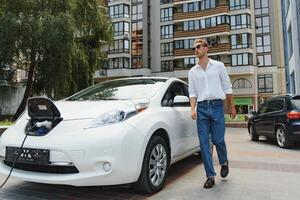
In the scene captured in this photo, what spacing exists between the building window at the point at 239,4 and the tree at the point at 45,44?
3133 cm

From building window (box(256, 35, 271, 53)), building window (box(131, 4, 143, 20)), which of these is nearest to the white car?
building window (box(256, 35, 271, 53))

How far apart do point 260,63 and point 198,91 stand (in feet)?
152

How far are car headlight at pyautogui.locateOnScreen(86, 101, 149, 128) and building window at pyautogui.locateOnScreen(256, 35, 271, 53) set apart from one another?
4762 centimetres

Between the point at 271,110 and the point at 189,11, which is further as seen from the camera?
the point at 189,11

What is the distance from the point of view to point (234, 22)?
154ft

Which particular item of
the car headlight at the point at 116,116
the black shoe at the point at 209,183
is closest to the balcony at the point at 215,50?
the black shoe at the point at 209,183

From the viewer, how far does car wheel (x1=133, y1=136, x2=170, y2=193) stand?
4.17 metres

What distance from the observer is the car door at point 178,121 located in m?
5.02

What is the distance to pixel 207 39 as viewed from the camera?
48.3 meters

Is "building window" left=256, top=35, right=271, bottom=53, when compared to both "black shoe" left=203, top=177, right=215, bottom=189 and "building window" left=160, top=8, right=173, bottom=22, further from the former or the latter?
"black shoe" left=203, top=177, right=215, bottom=189

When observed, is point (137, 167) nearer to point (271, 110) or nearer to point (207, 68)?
point (207, 68)

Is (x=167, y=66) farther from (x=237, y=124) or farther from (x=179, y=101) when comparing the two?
(x=179, y=101)

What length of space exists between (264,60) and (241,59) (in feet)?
13.9

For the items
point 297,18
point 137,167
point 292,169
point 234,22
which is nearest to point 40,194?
point 137,167
